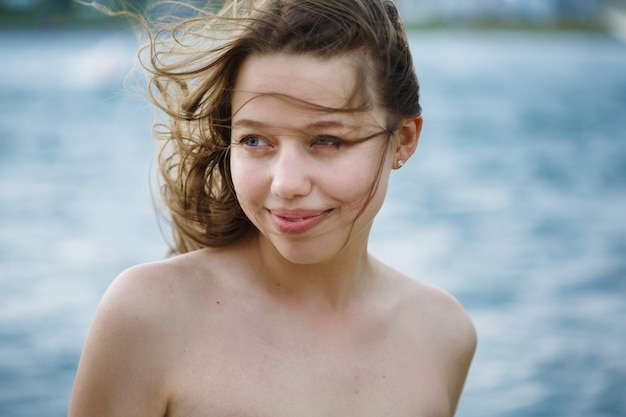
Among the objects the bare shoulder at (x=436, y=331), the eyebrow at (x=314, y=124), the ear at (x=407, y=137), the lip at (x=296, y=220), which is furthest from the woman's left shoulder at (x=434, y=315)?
the eyebrow at (x=314, y=124)

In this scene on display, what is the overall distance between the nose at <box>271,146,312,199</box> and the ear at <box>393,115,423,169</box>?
317 mm

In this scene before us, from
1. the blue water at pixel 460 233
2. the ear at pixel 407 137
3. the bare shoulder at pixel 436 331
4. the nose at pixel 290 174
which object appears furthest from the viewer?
the blue water at pixel 460 233

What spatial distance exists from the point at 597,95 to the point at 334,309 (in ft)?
88.0

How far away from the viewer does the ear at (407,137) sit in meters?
2.06

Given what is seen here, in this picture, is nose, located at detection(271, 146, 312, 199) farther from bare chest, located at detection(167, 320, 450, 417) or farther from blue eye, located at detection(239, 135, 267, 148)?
bare chest, located at detection(167, 320, 450, 417)

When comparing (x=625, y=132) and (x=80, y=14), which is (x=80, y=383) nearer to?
(x=625, y=132)

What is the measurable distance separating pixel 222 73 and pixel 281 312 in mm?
563

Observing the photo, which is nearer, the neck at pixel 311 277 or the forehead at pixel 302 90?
the forehead at pixel 302 90

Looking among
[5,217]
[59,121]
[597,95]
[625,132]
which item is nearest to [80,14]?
[59,121]

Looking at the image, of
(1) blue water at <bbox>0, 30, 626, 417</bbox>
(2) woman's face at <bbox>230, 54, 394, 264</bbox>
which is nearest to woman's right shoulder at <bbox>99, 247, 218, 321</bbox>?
(2) woman's face at <bbox>230, 54, 394, 264</bbox>

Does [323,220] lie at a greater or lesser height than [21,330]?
greater

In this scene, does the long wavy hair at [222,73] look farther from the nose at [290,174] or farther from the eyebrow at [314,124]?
the nose at [290,174]

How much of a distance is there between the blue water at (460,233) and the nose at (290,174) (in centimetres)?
74

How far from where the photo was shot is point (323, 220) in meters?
1.86
